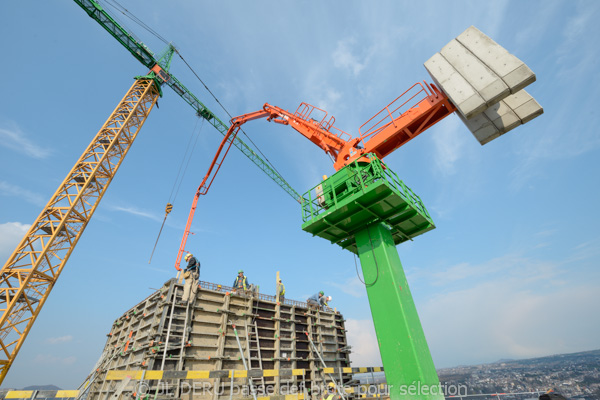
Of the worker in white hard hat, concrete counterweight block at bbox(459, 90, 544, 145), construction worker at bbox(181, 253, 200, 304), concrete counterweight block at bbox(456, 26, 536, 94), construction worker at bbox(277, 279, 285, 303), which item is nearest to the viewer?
concrete counterweight block at bbox(456, 26, 536, 94)

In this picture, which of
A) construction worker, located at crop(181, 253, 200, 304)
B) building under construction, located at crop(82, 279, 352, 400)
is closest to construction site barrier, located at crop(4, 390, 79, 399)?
building under construction, located at crop(82, 279, 352, 400)

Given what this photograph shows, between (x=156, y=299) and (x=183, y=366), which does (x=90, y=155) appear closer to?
(x=156, y=299)

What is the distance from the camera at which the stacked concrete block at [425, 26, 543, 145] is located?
7.67 m

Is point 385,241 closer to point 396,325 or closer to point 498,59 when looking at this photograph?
point 396,325

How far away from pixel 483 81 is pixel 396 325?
8.01 metres

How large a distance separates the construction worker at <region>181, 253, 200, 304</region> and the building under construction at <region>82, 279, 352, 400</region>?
303 millimetres

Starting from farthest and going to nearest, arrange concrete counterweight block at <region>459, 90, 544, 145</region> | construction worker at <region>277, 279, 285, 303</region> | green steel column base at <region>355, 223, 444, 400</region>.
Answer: construction worker at <region>277, 279, 285, 303</region> → concrete counterweight block at <region>459, 90, 544, 145</region> → green steel column base at <region>355, 223, 444, 400</region>

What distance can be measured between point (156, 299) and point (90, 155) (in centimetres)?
1825

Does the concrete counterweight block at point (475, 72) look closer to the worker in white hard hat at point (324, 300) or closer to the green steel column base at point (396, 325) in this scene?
the green steel column base at point (396, 325)

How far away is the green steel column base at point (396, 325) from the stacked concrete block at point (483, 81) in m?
5.17

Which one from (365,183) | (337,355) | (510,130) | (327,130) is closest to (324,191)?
(365,183)

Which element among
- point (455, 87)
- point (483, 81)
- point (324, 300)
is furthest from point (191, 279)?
point (483, 81)

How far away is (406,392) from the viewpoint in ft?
21.8

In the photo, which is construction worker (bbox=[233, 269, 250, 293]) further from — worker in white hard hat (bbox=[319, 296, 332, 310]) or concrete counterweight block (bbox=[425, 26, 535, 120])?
concrete counterweight block (bbox=[425, 26, 535, 120])
